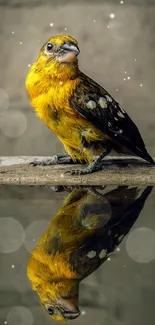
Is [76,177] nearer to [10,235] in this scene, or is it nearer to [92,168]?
[92,168]

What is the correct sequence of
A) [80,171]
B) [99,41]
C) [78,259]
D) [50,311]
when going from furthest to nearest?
[99,41]
[80,171]
[78,259]
[50,311]

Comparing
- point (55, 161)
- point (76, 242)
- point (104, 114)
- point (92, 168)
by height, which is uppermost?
point (76, 242)

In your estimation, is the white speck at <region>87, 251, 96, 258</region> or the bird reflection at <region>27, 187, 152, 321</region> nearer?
the bird reflection at <region>27, 187, 152, 321</region>

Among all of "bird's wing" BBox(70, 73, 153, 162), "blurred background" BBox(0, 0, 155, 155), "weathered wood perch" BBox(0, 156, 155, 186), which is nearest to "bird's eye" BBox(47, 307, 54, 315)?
"weathered wood perch" BBox(0, 156, 155, 186)

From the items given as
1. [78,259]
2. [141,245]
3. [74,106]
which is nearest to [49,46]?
[74,106]

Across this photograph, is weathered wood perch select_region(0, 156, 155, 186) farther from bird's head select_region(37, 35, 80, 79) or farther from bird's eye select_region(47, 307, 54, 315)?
bird's eye select_region(47, 307, 54, 315)

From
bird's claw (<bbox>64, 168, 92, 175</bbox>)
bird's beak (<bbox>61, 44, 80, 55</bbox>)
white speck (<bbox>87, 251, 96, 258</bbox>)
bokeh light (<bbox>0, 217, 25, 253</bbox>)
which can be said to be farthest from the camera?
bird's claw (<bbox>64, 168, 92, 175</bbox>)

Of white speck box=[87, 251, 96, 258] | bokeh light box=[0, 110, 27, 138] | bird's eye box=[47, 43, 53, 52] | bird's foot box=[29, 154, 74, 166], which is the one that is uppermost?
bird's eye box=[47, 43, 53, 52]

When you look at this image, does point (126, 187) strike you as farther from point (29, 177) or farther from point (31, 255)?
point (31, 255)
